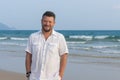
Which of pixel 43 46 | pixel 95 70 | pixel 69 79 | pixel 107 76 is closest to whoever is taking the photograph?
pixel 43 46

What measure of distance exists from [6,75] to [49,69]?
22.5 ft

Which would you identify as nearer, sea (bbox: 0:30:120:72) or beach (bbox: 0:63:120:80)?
beach (bbox: 0:63:120:80)

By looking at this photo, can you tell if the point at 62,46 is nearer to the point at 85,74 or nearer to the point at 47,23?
the point at 47,23

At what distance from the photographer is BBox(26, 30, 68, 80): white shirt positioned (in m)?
4.01

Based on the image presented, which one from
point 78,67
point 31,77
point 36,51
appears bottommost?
point 78,67

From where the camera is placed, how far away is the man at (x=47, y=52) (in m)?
4.00

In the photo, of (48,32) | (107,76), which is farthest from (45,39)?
(107,76)

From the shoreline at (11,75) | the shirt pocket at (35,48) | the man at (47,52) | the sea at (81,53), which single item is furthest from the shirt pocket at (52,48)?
the sea at (81,53)

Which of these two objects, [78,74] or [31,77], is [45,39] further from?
[78,74]

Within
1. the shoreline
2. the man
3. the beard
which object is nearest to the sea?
the shoreline

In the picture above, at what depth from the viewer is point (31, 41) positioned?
4070mm

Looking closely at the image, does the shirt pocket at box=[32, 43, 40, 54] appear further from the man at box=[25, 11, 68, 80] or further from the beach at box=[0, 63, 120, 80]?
the beach at box=[0, 63, 120, 80]

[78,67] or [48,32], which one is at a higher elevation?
[48,32]

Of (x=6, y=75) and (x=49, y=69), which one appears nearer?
(x=49, y=69)
